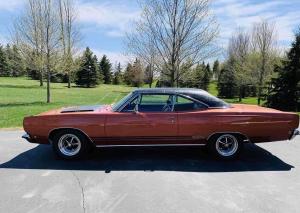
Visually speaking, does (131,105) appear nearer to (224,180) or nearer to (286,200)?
(224,180)

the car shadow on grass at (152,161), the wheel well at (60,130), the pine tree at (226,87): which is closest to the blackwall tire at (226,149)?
the car shadow on grass at (152,161)

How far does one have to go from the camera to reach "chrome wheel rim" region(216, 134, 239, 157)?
7055 mm

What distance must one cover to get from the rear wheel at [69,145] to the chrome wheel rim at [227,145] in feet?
8.60

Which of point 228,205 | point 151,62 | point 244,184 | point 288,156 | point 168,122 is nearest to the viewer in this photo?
point 228,205

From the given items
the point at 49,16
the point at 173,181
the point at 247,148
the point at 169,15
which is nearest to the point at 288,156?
the point at 247,148

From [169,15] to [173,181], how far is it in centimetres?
1265

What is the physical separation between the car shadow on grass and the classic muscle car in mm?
299

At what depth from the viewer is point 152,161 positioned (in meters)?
6.96

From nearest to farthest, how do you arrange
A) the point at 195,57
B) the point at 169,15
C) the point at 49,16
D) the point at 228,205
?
1. the point at 228,205
2. the point at 169,15
3. the point at 195,57
4. the point at 49,16

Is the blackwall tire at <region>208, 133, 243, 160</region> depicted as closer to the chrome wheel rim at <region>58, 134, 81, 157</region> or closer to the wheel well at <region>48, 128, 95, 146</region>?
the wheel well at <region>48, 128, 95, 146</region>

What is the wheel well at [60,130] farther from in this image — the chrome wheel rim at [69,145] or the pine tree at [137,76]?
the pine tree at [137,76]

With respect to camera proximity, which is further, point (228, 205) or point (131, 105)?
point (131, 105)

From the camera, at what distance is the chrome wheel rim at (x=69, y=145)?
279 inches

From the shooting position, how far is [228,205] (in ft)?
15.6
